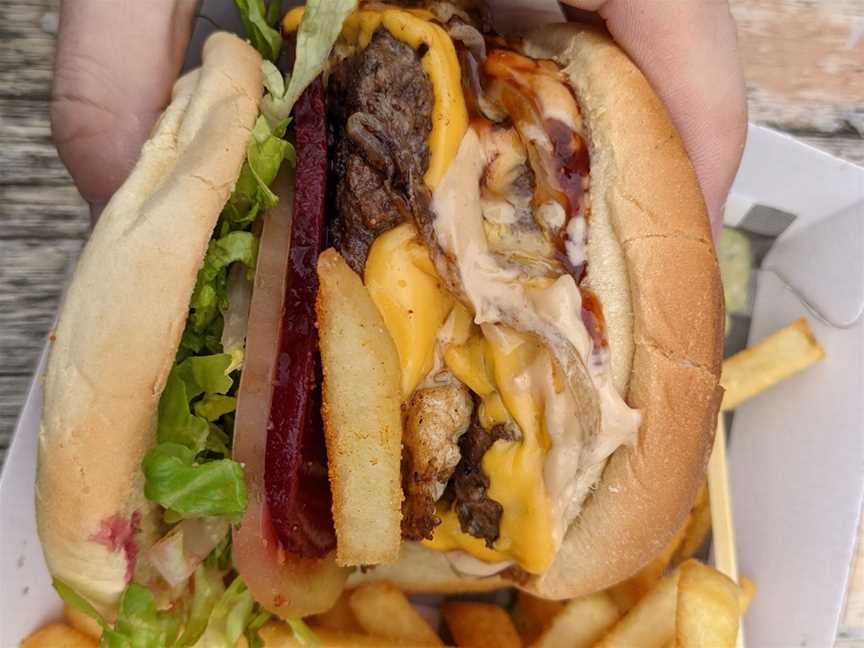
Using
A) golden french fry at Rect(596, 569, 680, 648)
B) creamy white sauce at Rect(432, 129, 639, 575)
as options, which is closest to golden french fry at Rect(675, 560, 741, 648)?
golden french fry at Rect(596, 569, 680, 648)

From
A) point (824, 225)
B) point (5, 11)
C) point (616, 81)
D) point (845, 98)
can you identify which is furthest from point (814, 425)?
point (5, 11)

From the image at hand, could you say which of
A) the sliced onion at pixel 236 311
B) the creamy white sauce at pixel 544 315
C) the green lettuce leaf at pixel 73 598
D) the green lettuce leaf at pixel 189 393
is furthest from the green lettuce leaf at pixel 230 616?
the creamy white sauce at pixel 544 315

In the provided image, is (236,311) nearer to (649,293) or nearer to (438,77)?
(438,77)

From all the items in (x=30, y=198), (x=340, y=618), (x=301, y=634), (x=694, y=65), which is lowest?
(x=340, y=618)

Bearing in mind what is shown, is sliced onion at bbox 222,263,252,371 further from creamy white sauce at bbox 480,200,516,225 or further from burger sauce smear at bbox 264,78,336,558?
creamy white sauce at bbox 480,200,516,225

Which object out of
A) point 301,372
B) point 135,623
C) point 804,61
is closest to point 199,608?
point 135,623

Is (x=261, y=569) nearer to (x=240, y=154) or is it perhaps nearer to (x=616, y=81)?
(x=240, y=154)
